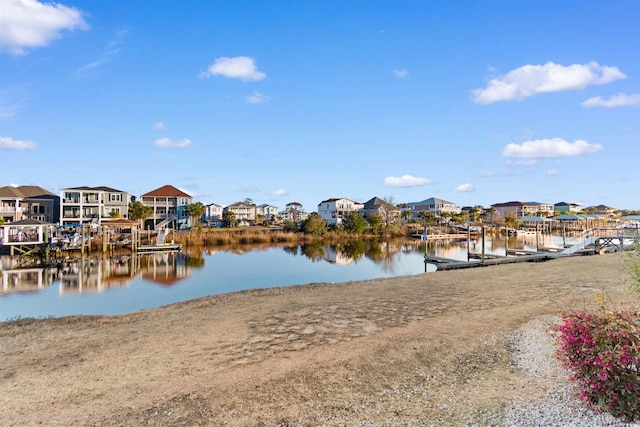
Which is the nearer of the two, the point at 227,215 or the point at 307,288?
the point at 307,288

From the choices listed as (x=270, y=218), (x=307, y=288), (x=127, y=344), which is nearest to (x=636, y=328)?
(x=127, y=344)

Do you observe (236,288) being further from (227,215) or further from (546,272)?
(227,215)

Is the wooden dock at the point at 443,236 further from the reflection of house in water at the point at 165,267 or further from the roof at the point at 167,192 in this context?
the reflection of house in water at the point at 165,267

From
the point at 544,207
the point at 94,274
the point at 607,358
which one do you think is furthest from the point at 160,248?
the point at 544,207

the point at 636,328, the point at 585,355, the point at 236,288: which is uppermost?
the point at 636,328

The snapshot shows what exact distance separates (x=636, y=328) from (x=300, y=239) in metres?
53.8

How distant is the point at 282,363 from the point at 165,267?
27089 millimetres

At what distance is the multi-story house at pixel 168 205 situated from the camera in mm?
62272

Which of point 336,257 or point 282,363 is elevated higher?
point 282,363

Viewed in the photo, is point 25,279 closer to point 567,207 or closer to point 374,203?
point 374,203

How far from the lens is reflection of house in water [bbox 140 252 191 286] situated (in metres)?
26.1

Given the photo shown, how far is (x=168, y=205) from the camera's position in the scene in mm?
63344

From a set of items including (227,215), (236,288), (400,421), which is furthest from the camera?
(227,215)

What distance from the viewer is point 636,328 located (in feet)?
14.9
